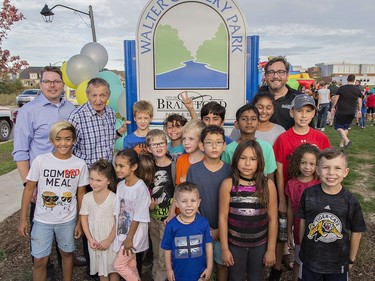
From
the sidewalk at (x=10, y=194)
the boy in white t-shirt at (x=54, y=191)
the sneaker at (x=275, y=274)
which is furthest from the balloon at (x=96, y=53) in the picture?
the sneaker at (x=275, y=274)

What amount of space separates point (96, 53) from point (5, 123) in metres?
7.52

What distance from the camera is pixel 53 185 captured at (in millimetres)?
2748

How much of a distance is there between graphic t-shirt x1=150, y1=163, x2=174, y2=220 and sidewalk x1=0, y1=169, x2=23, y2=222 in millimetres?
3116

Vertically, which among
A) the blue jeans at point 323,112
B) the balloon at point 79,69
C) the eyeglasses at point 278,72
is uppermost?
the balloon at point 79,69

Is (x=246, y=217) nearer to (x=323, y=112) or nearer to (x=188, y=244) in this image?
(x=188, y=244)

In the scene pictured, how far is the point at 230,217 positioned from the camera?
2506 millimetres

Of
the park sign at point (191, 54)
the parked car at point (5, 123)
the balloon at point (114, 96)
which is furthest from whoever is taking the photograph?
the parked car at point (5, 123)

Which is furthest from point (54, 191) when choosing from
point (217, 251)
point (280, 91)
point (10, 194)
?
point (10, 194)

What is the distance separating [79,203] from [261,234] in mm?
1588

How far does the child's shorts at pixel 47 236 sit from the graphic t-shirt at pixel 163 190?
76 centimetres

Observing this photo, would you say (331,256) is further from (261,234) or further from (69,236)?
(69,236)

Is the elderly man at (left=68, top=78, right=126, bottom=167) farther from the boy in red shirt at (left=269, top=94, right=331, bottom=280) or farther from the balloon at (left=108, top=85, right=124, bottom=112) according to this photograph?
the balloon at (left=108, top=85, right=124, bottom=112)

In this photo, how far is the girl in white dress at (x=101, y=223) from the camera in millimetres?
2773

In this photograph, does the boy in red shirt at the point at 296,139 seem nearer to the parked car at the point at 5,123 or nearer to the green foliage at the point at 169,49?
the green foliage at the point at 169,49
